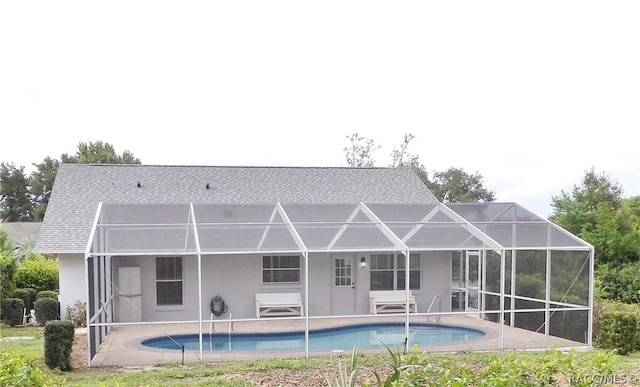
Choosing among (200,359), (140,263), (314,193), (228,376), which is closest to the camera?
(228,376)

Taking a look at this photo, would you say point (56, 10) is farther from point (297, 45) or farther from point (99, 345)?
point (297, 45)

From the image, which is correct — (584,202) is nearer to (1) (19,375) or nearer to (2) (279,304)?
(2) (279,304)

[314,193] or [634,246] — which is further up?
[314,193]

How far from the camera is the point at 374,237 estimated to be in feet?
44.1

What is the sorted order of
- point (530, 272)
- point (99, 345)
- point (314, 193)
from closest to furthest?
point (99, 345)
point (530, 272)
point (314, 193)

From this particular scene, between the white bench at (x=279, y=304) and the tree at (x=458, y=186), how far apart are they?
87.1ft

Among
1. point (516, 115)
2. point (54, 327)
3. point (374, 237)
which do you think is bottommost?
point (54, 327)

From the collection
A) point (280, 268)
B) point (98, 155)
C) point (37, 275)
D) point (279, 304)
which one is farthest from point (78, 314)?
point (98, 155)

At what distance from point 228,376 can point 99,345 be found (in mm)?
4500

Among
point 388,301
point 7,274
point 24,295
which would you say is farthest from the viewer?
point 24,295

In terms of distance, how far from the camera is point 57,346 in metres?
9.63

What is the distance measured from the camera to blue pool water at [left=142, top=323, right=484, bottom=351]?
1235 centimetres

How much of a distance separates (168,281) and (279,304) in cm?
318

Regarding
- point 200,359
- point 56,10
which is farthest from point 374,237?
point 56,10
